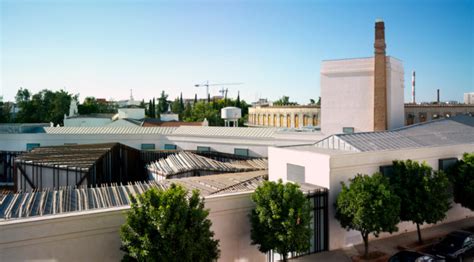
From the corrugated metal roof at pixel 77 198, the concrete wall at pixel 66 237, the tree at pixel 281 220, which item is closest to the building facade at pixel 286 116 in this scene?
the corrugated metal roof at pixel 77 198

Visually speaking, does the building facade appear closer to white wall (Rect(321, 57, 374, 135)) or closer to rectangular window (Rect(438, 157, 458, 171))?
white wall (Rect(321, 57, 374, 135))

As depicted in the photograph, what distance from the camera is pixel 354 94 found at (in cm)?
3106

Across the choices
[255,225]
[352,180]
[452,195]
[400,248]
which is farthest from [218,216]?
[452,195]

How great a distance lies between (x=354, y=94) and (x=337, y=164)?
1665 centimetres

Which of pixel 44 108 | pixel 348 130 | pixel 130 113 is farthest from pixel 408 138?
pixel 44 108

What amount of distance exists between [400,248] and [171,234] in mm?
11162

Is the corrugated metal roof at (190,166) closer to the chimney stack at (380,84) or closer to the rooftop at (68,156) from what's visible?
the rooftop at (68,156)

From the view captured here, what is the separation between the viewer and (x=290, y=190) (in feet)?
43.8

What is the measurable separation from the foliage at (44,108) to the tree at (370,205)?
8488 cm

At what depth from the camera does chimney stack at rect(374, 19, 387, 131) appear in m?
29.5

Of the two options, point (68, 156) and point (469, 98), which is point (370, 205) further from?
point (469, 98)

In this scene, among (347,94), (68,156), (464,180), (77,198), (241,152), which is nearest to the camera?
(77,198)

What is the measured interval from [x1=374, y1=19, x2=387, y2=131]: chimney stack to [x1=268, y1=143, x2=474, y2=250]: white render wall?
10.6 m

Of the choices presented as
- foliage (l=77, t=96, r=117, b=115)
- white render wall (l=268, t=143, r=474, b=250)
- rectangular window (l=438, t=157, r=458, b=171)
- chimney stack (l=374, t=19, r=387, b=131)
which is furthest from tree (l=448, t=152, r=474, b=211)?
foliage (l=77, t=96, r=117, b=115)
